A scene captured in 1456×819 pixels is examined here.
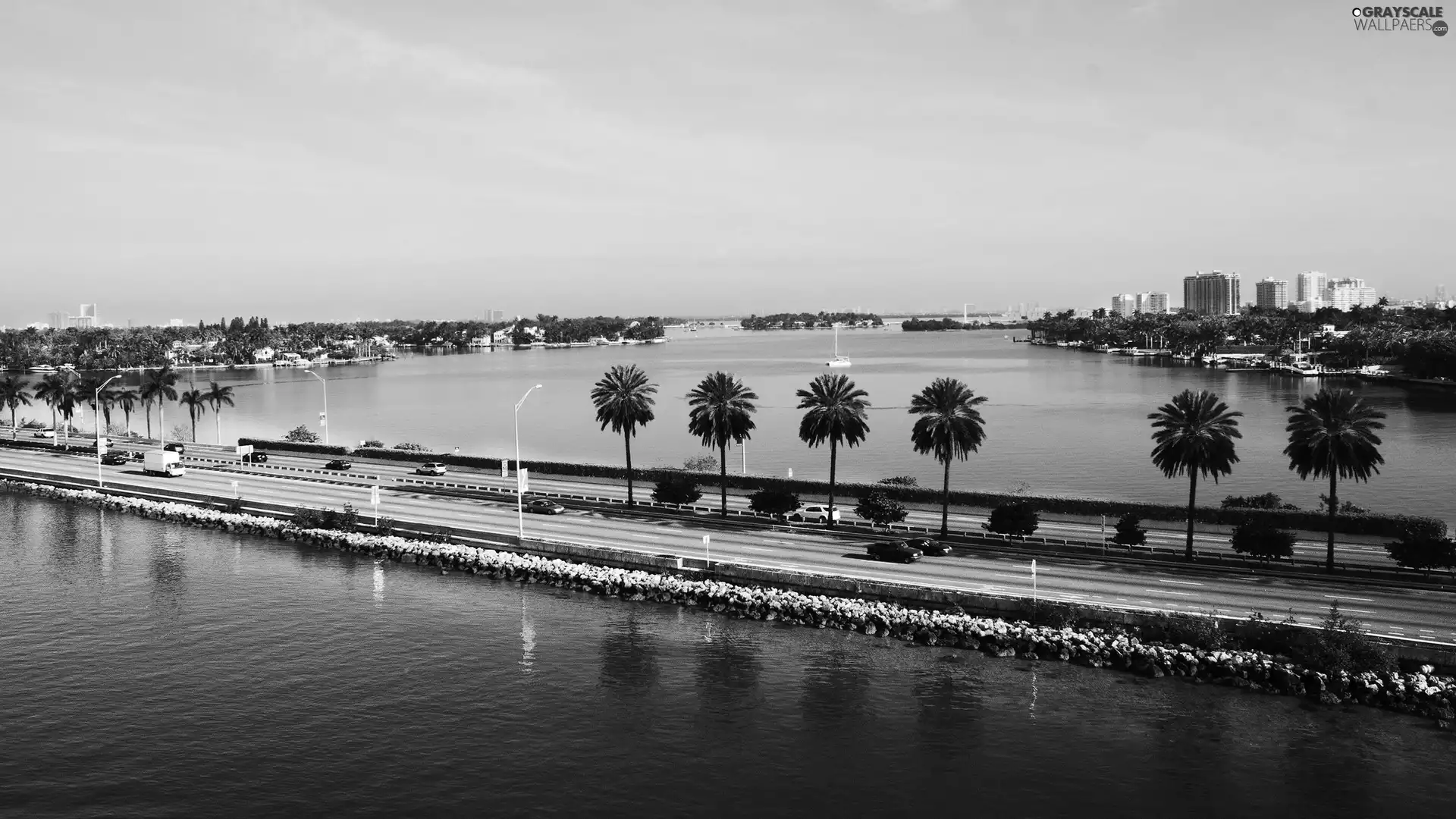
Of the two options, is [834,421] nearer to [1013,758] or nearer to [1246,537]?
[1246,537]

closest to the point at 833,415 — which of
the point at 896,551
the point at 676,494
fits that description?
the point at 676,494

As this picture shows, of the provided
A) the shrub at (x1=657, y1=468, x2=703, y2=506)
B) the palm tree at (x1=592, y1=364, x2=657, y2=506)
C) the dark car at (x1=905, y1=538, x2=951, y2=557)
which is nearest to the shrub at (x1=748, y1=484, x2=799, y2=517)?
the shrub at (x1=657, y1=468, x2=703, y2=506)

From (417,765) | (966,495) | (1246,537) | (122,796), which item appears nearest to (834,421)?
(966,495)

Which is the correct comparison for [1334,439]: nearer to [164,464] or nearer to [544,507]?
[544,507]

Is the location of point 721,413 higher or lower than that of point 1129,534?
higher

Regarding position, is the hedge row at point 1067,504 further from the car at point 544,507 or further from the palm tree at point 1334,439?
the car at point 544,507

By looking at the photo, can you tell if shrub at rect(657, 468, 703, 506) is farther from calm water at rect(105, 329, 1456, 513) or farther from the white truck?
the white truck

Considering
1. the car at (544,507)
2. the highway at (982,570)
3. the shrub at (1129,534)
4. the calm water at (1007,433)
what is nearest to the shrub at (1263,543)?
the highway at (982,570)
